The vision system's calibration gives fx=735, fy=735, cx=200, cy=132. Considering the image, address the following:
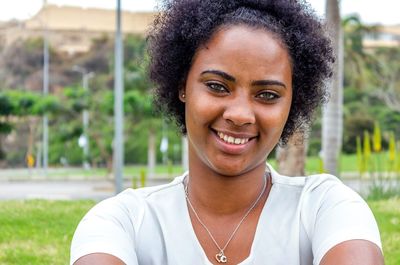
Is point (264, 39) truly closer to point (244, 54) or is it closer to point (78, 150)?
point (244, 54)

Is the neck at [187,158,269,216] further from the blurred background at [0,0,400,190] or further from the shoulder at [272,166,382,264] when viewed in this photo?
the blurred background at [0,0,400,190]

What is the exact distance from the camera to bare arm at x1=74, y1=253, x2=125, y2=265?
163 cm

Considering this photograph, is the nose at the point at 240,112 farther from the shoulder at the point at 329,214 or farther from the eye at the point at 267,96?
the shoulder at the point at 329,214

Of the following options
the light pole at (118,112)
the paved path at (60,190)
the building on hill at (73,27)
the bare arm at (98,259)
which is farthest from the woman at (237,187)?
the building on hill at (73,27)

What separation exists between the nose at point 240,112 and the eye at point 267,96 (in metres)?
0.04

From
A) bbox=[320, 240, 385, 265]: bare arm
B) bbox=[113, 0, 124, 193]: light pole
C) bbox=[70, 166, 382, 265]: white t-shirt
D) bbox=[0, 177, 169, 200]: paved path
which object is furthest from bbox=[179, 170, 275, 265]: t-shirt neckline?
bbox=[0, 177, 169, 200]: paved path

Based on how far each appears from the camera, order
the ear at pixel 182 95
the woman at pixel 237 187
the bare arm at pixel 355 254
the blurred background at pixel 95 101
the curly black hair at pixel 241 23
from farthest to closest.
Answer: the blurred background at pixel 95 101 → the ear at pixel 182 95 → the curly black hair at pixel 241 23 → the woman at pixel 237 187 → the bare arm at pixel 355 254

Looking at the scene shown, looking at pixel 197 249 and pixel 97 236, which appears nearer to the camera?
pixel 97 236

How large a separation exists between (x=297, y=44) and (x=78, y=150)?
39.7m

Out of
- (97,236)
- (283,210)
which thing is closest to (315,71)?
(283,210)

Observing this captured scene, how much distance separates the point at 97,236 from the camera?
169 centimetres

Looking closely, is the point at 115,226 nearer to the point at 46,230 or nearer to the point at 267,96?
the point at 267,96

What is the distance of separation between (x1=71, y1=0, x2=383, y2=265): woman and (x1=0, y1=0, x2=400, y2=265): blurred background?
37 centimetres

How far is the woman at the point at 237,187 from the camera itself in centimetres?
170
